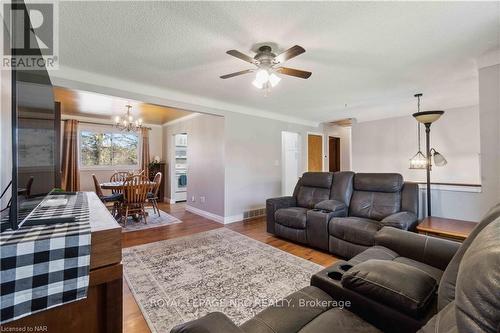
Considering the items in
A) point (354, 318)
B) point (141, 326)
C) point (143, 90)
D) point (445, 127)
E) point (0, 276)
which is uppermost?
point (143, 90)

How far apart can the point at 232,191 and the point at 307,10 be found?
3.37m

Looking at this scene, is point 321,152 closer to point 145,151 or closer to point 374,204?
point 374,204

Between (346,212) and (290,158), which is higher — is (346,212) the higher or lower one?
the lower one

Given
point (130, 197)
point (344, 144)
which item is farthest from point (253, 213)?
point (344, 144)

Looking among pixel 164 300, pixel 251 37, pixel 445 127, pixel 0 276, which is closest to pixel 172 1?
pixel 251 37

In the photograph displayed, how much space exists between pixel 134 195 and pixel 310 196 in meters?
3.20

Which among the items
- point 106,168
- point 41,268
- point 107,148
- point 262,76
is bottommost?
point 41,268

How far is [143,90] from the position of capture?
325 cm

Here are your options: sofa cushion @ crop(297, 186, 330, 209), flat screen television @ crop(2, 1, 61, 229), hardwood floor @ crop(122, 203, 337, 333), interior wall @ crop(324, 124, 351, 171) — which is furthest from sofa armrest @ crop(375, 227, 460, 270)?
interior wall @ crop(324, 124, 351, 171)

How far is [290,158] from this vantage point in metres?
6.41

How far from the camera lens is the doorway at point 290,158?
20.2ft

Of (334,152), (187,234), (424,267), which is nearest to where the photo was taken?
(424,267)

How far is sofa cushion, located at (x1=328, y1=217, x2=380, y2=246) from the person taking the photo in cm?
248

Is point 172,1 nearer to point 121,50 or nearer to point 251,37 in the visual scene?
point 251,37
